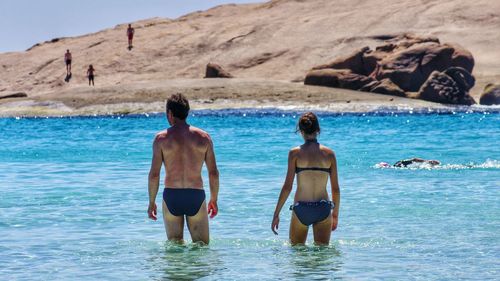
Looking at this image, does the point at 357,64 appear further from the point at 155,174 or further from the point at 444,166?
the point at 155,174

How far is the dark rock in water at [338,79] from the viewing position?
58781 millimetres

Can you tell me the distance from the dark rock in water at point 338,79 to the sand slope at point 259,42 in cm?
1149

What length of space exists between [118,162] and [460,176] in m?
9.09

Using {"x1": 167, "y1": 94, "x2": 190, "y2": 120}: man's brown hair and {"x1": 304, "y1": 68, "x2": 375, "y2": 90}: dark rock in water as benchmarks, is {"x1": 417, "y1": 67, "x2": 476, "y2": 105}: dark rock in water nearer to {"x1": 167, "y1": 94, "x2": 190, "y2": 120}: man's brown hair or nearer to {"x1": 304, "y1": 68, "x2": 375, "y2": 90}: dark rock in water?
{"x1": 304, "y1": 68, "x2": 375, "y2": 90}: dark rock in water

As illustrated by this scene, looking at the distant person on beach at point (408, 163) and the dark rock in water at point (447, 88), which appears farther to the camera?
the dark rock in water at point (447, 88)

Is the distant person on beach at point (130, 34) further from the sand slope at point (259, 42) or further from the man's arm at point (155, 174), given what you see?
the man's arm at point (155, 174)

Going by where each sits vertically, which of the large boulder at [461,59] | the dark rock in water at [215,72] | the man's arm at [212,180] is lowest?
the man's arm at [212,180]

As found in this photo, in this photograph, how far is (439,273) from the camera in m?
11.0

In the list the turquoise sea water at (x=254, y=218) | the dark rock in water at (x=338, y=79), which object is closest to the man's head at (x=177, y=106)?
the turquoise sea water at (x=254, y=218)

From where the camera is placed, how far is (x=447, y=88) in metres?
56.4

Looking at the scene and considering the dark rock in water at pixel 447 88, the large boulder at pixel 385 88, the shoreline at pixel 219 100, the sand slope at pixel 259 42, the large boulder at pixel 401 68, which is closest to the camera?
the shoreline at pixel 219 100

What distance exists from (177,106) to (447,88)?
155 ft

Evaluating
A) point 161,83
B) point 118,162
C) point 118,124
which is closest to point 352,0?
point 161,83

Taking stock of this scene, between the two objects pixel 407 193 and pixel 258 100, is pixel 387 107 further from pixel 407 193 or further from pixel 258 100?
pixel 407 193
